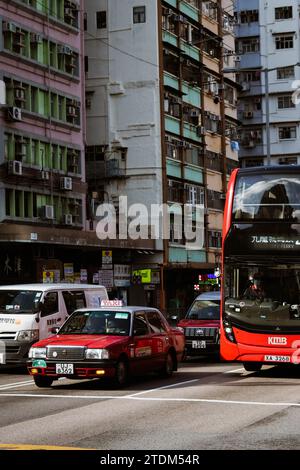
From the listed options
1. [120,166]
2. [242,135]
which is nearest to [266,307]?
[120,166]

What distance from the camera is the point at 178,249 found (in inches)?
2200

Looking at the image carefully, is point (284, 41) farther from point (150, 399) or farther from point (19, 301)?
point (150, 399)

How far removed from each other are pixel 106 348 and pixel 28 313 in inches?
228

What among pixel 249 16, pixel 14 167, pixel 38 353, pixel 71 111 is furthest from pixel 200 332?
pixel 249 16

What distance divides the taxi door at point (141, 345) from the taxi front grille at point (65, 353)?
1.25 m

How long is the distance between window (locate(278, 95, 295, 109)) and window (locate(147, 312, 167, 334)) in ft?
186

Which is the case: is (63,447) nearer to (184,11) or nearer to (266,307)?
(266,307)

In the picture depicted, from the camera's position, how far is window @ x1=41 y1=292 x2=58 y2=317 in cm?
2225

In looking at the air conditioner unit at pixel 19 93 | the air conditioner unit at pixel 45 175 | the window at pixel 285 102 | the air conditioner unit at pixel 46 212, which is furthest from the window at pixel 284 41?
the air conditioner unit at pixel 46 212

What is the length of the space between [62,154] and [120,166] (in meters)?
7.48

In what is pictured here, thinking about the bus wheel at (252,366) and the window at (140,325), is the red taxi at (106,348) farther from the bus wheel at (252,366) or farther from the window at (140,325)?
the bus wheel at (252,366)

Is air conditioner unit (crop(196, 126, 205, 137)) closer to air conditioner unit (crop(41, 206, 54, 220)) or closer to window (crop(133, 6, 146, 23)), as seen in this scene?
window (crop(133, 6, 146, 23))

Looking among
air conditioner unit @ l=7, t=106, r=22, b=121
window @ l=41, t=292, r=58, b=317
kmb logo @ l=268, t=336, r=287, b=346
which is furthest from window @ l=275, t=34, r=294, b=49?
kmb logo @ l=268, t=336, r=287, b=346

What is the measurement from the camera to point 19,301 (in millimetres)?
22281
